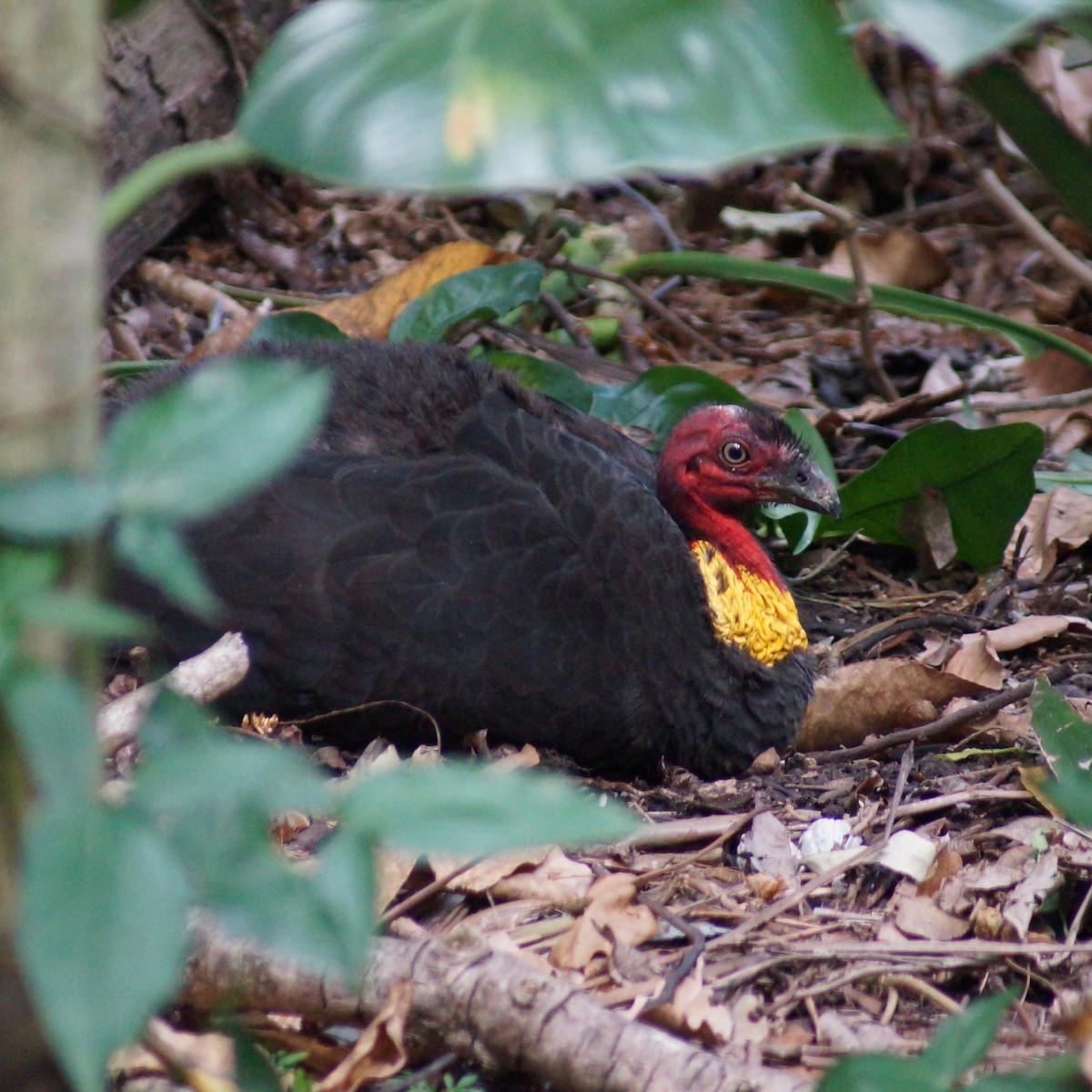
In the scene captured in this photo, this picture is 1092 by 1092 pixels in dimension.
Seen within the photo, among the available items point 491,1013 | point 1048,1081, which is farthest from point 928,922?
point 1048,1081

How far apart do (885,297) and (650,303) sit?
0.97m

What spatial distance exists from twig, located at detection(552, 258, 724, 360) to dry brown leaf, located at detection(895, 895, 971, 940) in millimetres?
2876

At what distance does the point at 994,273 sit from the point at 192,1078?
5477 millimetres

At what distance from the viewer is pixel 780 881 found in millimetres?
2230

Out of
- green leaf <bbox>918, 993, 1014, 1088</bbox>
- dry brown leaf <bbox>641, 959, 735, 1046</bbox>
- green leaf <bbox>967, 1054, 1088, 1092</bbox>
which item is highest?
green leaf <bbox>918, 993, 1014, 1088</bbox>

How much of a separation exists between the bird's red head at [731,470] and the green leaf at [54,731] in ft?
8.65

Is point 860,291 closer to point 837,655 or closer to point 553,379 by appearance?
point 553,379

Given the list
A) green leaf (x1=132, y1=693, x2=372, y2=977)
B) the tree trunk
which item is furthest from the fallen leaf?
the tree trunk

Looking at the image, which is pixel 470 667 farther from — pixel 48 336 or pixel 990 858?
pixel 48 336

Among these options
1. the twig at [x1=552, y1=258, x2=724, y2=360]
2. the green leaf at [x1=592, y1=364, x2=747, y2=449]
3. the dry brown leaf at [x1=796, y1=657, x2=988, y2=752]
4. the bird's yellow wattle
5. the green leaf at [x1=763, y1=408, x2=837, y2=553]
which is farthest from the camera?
the twig at [x1=552, y1=258, x2=724, y2=360]

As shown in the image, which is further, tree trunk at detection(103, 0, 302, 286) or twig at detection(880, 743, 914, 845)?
tree trunk at detection(103, 0, 302, 286)

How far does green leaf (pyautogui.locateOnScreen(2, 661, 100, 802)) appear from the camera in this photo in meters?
0.68

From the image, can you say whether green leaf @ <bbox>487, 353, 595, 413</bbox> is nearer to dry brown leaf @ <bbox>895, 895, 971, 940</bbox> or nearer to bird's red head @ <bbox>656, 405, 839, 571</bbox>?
bird's red head @ <bbox>656, 405, 839, 571</bbox>

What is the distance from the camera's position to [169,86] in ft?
15.3
